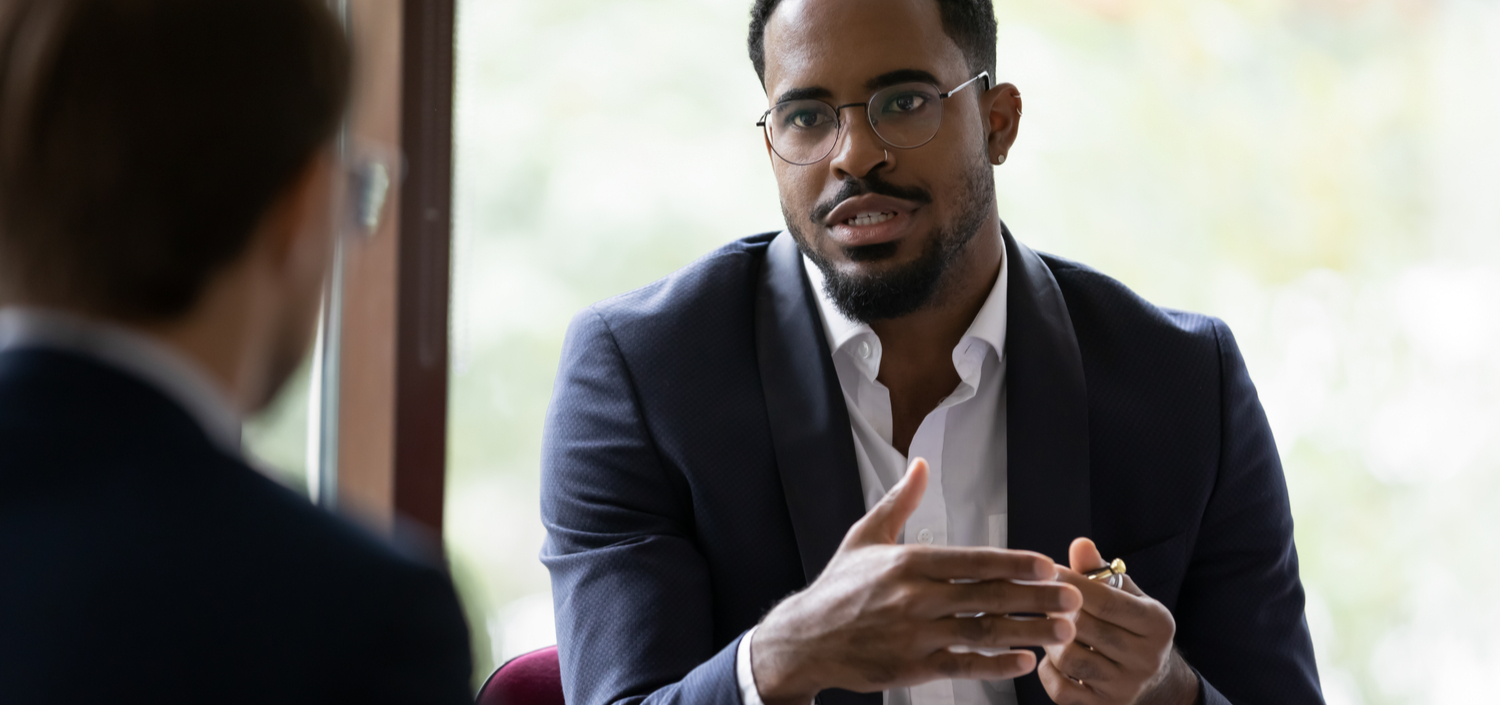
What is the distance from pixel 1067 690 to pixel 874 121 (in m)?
→ 0.76

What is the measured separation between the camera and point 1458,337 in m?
3.18

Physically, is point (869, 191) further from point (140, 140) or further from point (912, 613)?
point (140, 140)

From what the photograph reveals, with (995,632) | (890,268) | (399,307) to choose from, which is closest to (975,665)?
(995,632)

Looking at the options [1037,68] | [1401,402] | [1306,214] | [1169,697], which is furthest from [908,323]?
[1401,402]

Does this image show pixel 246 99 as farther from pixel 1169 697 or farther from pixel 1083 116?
pixel 1083 116

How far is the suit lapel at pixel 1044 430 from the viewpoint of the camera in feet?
5.13

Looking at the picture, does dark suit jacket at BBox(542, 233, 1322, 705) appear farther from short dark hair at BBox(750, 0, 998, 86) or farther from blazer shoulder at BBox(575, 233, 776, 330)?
short dark hair at BBox(750, 0, 998, 86)

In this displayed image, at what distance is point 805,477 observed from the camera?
5.12 ft

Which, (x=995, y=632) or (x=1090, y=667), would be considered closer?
(x=995, y=632)

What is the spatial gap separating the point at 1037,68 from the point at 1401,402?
1.29 meters

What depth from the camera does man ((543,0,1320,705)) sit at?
155 cm

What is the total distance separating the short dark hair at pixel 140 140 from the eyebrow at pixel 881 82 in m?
1.05

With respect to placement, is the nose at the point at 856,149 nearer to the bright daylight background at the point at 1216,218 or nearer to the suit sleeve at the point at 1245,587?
the suit sleeve at the point at 1245,587

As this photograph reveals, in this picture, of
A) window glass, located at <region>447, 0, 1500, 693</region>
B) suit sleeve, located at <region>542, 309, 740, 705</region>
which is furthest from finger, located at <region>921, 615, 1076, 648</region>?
window glass, located at <region>447, 0, 1500, 693</region>
